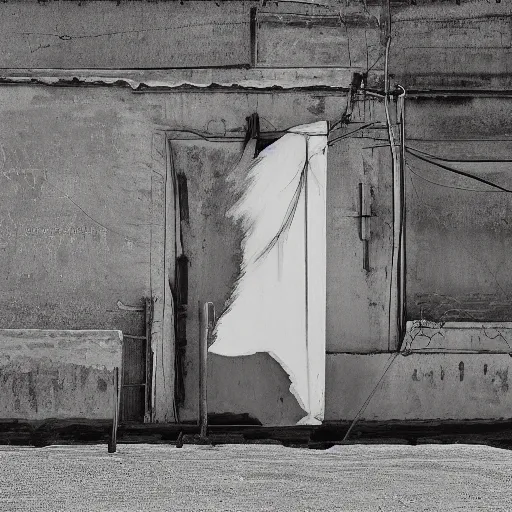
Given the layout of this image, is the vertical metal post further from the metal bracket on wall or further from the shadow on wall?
the metal bracket on wall

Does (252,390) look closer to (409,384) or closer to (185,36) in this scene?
(409,384)

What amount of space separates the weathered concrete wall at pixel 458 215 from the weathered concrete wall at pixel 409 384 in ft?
1.27

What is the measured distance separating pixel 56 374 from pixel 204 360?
119 centimetres

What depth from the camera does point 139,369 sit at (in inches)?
213

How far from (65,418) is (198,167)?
219cm

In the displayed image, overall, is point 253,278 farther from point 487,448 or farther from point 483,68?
point 483,68

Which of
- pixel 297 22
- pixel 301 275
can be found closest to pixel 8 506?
pixel 301 275

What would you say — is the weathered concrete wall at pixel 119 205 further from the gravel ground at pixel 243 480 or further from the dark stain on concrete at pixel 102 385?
the gravel ground at pixel 243 480

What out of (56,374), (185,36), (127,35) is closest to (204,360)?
(56,374)

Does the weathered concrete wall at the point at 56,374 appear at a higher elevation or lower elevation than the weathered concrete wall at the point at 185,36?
lower

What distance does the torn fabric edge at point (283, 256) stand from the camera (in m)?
5.10

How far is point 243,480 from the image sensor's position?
171 inches

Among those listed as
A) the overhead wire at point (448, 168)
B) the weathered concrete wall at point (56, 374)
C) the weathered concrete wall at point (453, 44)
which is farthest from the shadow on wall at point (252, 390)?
the weathered concrete wall at point (453, 44)

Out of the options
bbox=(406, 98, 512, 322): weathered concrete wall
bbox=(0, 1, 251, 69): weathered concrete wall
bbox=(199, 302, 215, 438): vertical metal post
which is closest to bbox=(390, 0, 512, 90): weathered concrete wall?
bbox=(406, 98, 512, 322): weathered concrete wall
